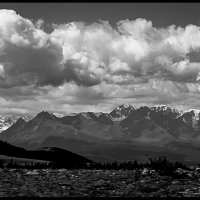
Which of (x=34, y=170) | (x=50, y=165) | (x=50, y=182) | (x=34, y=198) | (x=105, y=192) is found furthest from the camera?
(x=50, y=165)

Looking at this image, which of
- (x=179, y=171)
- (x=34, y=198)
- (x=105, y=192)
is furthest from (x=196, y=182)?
(x=34, y=198)

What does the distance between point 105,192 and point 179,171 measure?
5.33 metres

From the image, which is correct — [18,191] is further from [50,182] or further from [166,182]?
[166,182]

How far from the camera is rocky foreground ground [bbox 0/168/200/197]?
19.1 metres

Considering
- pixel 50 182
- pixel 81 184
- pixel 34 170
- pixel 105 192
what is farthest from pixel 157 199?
pixel 34 170

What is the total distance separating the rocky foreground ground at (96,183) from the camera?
62.6 feet

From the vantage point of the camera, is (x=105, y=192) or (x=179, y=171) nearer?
(x=105, y=192)

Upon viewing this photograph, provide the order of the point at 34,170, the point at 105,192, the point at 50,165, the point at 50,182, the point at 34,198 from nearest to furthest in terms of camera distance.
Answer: the point at 34,198
the point at 105,192
the point at 50,182
the point at 34,170
the point at 50,165

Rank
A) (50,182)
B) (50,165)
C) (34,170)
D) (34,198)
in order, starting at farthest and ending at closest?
(50,165) → (34,170) → (50,182) → (34,198)

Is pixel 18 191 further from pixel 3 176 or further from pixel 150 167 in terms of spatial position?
pixel 150 167

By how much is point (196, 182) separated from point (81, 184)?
18.6ft

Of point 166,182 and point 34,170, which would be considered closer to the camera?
point 166,182

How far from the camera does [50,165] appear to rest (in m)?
24.9

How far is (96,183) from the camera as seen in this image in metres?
20.8
